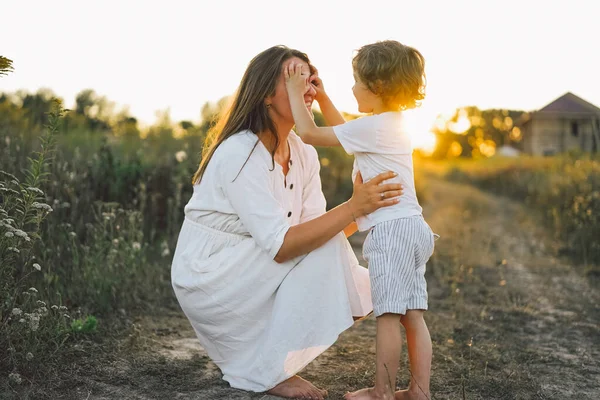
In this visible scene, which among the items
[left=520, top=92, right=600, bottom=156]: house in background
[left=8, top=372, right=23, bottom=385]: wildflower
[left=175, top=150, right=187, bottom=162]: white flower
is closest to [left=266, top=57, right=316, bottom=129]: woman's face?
[left=8, top=372, right=23, bottom=385]: wildflower

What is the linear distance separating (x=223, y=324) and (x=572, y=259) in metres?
4.60

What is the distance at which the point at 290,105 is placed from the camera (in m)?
2.76

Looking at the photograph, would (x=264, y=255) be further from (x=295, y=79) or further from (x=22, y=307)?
(x=22, y=307)

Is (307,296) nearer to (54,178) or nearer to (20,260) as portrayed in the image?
(20,260)

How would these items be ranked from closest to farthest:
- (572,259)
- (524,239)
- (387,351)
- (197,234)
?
(387,351)
(197,234)
(572,259)
(524,239)

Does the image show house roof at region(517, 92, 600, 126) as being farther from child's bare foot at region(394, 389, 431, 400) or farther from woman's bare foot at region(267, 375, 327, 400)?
woman's bare foot at region(267, 375, 327, 400)

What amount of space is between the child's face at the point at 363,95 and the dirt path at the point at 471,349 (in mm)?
1178

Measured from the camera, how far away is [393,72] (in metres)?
Answer: 2.66

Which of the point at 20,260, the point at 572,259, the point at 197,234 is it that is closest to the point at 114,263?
the point at 20,260

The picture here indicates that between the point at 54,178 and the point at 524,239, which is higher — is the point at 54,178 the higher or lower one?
the higher one

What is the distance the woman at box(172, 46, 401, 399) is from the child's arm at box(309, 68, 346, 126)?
2.8 inches

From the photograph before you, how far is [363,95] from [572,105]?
300 inches

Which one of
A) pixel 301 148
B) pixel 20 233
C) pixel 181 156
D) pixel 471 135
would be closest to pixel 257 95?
pixel 301 148

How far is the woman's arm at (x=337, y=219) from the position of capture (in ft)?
8.45
